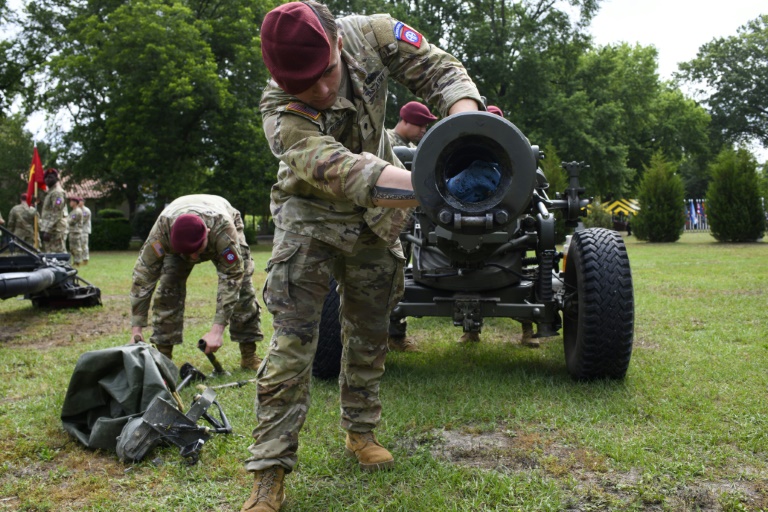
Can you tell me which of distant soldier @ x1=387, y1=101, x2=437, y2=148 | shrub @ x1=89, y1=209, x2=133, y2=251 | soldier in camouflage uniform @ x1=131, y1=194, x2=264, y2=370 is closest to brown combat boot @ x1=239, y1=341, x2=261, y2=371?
soldier in camouflage uniform @ x1=131, y1=194, x2=264, y2=370

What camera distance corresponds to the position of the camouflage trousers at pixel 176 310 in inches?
207

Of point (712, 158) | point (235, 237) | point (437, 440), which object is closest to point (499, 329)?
point (235, 237)

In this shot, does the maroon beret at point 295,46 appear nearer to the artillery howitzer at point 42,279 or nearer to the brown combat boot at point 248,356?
the brown combat boot at point 248,356

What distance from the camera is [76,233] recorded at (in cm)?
1692

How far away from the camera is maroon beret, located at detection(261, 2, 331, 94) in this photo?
7.78ft

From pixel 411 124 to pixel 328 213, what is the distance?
341 cm

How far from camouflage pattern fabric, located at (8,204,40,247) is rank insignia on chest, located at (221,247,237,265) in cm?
1292

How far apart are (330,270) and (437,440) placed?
1110 mm

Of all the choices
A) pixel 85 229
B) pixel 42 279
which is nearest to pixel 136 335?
pixel 42 279

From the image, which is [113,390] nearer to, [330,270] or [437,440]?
[330,270]

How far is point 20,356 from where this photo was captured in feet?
20.0

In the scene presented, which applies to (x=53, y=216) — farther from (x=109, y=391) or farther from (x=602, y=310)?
(x=602, y=310)

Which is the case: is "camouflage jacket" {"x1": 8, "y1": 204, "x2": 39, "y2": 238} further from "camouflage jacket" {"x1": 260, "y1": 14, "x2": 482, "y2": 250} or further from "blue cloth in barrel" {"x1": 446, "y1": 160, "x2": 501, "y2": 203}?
"blue cloth in barrel" {"x1": 446, "y1": 160, "x2": 501, "y2": 203}

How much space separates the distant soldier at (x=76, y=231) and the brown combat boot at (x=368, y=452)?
607 inches
